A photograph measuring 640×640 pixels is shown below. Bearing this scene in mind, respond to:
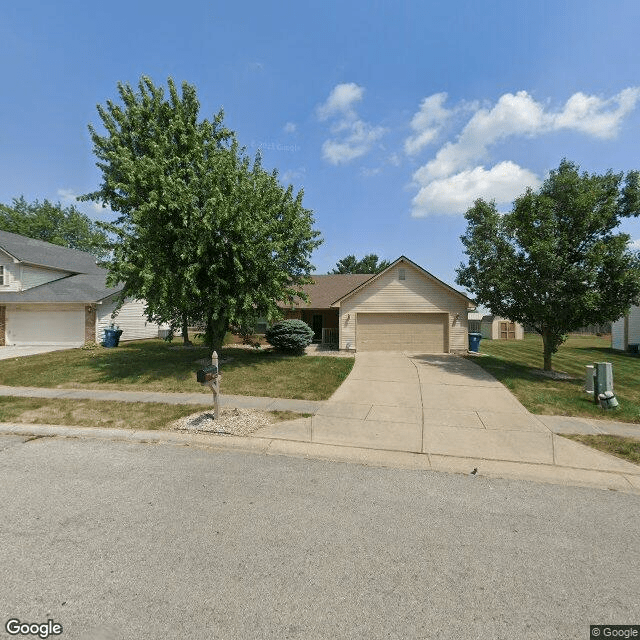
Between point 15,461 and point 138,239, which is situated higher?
point 138,239

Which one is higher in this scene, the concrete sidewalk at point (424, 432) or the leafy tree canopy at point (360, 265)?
the leafy tree canopy at point (360, 265)

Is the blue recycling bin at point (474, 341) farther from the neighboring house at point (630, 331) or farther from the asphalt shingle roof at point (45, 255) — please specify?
the asphalt shingle roof at point (45, 255)

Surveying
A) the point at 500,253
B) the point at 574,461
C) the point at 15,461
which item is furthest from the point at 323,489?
the point at 500,253

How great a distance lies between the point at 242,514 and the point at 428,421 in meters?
4.50

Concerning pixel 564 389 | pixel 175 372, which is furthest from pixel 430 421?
pixel 175 372

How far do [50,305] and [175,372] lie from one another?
46.2 feet

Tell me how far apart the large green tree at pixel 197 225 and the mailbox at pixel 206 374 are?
482cm

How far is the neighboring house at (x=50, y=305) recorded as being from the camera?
19.1m

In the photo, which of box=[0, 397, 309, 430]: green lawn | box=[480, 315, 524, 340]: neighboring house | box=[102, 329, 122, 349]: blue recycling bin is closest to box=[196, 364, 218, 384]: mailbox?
box=[0, 397, 309, 430]: green lawn

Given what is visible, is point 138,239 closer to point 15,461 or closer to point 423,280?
point 15,461

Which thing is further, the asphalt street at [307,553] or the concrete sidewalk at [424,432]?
the concrete sidewalk at [424,432]

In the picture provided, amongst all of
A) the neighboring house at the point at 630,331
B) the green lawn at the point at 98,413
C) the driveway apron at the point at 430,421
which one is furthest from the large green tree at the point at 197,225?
the neighboring house at the point at 630,331

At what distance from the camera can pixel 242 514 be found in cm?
355

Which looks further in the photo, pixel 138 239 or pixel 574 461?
pixel 138 239
